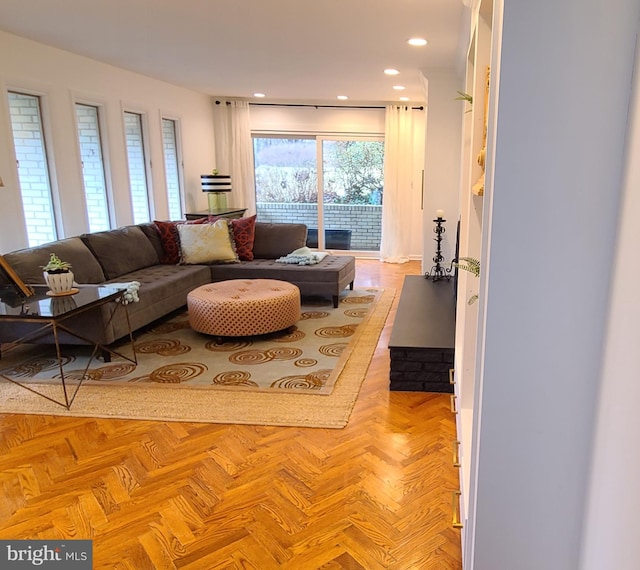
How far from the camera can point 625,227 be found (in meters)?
0.95

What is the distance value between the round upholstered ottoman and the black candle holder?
63.0 inches

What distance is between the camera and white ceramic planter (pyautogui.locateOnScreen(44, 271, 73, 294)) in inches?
119

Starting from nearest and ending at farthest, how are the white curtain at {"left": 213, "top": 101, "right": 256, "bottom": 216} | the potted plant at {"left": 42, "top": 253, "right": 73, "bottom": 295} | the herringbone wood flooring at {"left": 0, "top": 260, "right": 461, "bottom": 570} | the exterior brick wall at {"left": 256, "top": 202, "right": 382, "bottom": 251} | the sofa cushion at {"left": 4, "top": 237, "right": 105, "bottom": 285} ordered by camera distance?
1. the herringbone wood flooring at {"left": 0, "top": 260, "right": 461, "bottom": 570}
2. the potted plant at {"left": 42, "top": 253, "right": 73, "bottom": 295}
3. the sofa cushion at {"left": 4, "top": 237, "right": 105, "bottom": 285}
4. the white curtain at {"left": 213, "top": 101, "right": 256, "bottom": 216}
5. the exterior brick wall at {"left": 256, "top": 202, "right": 382, "bottom": 251}

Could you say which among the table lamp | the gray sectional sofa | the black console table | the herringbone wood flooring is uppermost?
the table lamp

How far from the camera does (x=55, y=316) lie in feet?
8.64

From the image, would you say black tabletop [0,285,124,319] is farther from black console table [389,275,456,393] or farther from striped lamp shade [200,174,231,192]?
striped lamp shade [200,174,231,192]

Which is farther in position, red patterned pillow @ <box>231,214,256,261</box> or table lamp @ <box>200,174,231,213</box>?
table lamp @ <box>200,174,231,213</box>

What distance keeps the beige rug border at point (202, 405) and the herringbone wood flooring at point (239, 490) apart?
0.26 feet

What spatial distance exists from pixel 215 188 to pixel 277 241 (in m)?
1.65

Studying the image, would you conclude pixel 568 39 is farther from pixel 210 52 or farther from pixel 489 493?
pixel 210 52

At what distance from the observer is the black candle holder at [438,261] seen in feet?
15.8

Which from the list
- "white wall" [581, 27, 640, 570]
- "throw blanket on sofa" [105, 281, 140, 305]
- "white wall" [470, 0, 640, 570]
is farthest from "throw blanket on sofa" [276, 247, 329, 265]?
"white wall" [581, 27, 640, 570]

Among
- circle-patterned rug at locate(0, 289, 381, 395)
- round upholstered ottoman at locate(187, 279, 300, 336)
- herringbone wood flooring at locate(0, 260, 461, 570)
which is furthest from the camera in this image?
round upholstered ottoman at locate(187, 279, 300, 336)

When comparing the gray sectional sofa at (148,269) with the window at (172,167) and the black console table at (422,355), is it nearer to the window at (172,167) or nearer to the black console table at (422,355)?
the window at (172,167)
